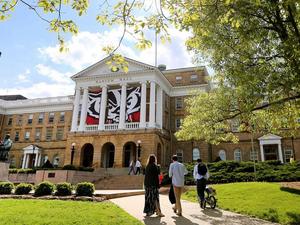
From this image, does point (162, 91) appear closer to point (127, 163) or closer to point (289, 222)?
point (127, 163)

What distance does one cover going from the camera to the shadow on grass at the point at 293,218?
29.4 feet

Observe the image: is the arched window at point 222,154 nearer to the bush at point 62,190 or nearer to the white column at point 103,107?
the white column at point 103,107

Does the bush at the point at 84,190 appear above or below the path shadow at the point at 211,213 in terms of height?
above

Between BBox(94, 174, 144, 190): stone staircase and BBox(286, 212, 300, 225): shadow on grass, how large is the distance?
54.8ft

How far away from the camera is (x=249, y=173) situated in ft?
77.3

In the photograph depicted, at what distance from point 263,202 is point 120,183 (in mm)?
17026

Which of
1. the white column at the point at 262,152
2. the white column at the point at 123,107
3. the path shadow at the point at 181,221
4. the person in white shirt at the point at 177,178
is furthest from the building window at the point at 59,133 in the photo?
the path shadow at the point at 181,221

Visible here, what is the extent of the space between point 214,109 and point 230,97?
123 centimetres

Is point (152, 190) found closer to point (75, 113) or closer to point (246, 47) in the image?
point (246, 47)

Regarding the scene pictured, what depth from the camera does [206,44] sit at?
12688 mm

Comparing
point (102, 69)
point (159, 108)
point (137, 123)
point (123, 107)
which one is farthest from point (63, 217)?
point (102, 69)

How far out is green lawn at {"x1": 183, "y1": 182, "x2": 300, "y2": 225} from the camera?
9789 mm

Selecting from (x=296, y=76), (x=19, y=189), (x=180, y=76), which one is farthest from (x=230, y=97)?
(x=180, y=76)

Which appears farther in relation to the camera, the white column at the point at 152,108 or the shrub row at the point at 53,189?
the white column at the point at 152,108
